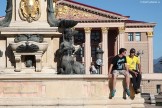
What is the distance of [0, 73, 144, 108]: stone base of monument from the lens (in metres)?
11.5

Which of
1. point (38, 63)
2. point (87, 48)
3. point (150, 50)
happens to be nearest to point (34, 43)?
point (38, 63)

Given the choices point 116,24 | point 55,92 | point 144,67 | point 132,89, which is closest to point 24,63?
point 55,92

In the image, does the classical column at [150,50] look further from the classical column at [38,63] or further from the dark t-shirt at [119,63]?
the dark t-shirt at [119,63]

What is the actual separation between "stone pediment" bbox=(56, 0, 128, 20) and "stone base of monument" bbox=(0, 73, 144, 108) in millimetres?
70084

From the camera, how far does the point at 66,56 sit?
1355 centimetres

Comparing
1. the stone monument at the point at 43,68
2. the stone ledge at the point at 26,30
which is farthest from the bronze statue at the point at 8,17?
the stone ledge at the point at 26,30

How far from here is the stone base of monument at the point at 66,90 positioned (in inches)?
452

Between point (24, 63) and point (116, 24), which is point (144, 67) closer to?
point (116, 24)

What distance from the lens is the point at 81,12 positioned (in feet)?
281

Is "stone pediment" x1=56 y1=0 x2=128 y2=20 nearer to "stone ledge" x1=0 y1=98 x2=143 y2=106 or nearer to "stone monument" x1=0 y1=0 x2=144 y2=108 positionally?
"stone monument" x1=0 y1=0 x2=144 y2=108

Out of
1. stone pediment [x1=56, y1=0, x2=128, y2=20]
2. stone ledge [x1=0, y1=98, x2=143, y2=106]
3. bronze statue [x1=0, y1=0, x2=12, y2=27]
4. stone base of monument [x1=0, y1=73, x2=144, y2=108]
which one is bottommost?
stone ledge [x1=0, y1=98, x2=143, y2=106]

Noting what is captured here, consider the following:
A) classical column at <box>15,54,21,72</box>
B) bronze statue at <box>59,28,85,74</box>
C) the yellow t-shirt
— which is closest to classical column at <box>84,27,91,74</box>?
classical column at <box>15,54,21,72</box>

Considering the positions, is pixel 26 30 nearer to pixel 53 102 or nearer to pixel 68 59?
pixel 68 59

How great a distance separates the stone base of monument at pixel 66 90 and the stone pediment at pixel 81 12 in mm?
70084
